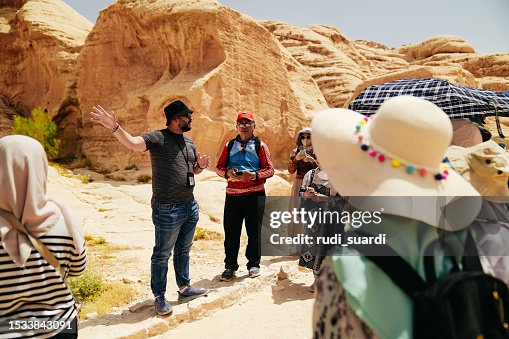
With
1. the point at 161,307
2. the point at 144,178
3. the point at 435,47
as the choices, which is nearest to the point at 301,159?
the point at 161,307

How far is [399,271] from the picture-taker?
101cm

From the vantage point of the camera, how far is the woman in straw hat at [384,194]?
0.99 m

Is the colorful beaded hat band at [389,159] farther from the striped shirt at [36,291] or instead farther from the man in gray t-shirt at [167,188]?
the man in gray t-shirt at [167,188]

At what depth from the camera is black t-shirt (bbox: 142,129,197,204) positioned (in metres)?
3.62

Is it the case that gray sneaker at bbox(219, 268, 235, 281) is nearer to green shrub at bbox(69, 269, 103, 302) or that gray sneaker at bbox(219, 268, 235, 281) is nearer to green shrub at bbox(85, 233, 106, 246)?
green shrub at bbox(69, 269, 103, 302)

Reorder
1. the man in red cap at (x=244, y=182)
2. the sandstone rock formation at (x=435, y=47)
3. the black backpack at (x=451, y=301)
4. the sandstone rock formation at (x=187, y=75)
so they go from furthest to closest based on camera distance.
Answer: the sandstone rock formation at (x=435, y=47), the sandstone rock formation at (x=187, y=75), the man in red cap at (x=244, y=182), the black backpack at (x=451, y=301)

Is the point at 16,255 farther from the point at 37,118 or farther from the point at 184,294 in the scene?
the point at 37,118

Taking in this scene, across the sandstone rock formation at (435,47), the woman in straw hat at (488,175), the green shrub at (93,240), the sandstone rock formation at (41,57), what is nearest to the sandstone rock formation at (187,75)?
the sandstone rock formation at (41,57)

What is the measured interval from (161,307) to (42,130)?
13.5 metres

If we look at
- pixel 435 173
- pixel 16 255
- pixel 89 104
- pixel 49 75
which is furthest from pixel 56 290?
pixel 49 75

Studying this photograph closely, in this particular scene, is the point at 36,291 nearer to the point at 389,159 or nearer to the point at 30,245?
the point at 30,245

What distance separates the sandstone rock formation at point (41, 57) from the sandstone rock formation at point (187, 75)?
4.02 ft

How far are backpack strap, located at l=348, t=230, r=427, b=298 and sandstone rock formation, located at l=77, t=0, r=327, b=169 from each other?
11842mm

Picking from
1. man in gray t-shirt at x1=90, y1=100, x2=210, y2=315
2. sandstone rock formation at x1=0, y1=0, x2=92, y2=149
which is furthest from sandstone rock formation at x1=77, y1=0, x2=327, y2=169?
man in gray t-shirt at x1=90, y1=100, x2=210, y2=315
